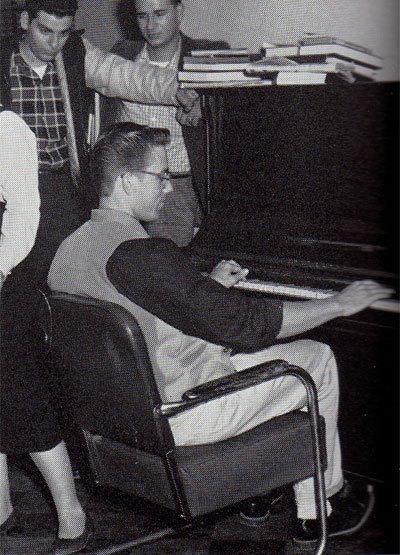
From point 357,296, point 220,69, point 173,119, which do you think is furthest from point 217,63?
point 357,296

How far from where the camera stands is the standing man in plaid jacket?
308cm

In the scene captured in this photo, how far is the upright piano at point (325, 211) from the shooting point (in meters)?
2.35

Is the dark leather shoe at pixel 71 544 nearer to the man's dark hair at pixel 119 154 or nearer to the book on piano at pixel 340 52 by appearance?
the man's dark hair at pixel 119 154

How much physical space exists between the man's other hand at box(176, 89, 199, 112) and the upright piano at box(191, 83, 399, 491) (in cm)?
9

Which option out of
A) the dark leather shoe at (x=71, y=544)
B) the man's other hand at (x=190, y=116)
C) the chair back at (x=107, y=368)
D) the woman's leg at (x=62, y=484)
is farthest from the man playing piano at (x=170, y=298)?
the man's other hand at (x=190, y=116)

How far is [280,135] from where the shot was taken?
8.83 ft

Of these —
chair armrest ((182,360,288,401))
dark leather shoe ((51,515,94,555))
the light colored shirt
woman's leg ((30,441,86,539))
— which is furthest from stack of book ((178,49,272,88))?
dark leather shoe ((51,515,94,555))

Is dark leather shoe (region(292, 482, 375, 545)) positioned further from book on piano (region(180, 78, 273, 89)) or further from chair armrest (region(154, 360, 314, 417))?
book on piano (region(180, 78, 273, 89))

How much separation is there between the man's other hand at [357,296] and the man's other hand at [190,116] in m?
1.22

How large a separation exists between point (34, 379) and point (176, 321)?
79 cm

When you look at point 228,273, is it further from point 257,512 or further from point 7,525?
point 7,525

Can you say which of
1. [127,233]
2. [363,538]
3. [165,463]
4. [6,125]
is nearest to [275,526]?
[363,538]

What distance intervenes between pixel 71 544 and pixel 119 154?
1.35m

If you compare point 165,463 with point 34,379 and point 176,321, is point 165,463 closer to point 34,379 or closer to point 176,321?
point 176,321
